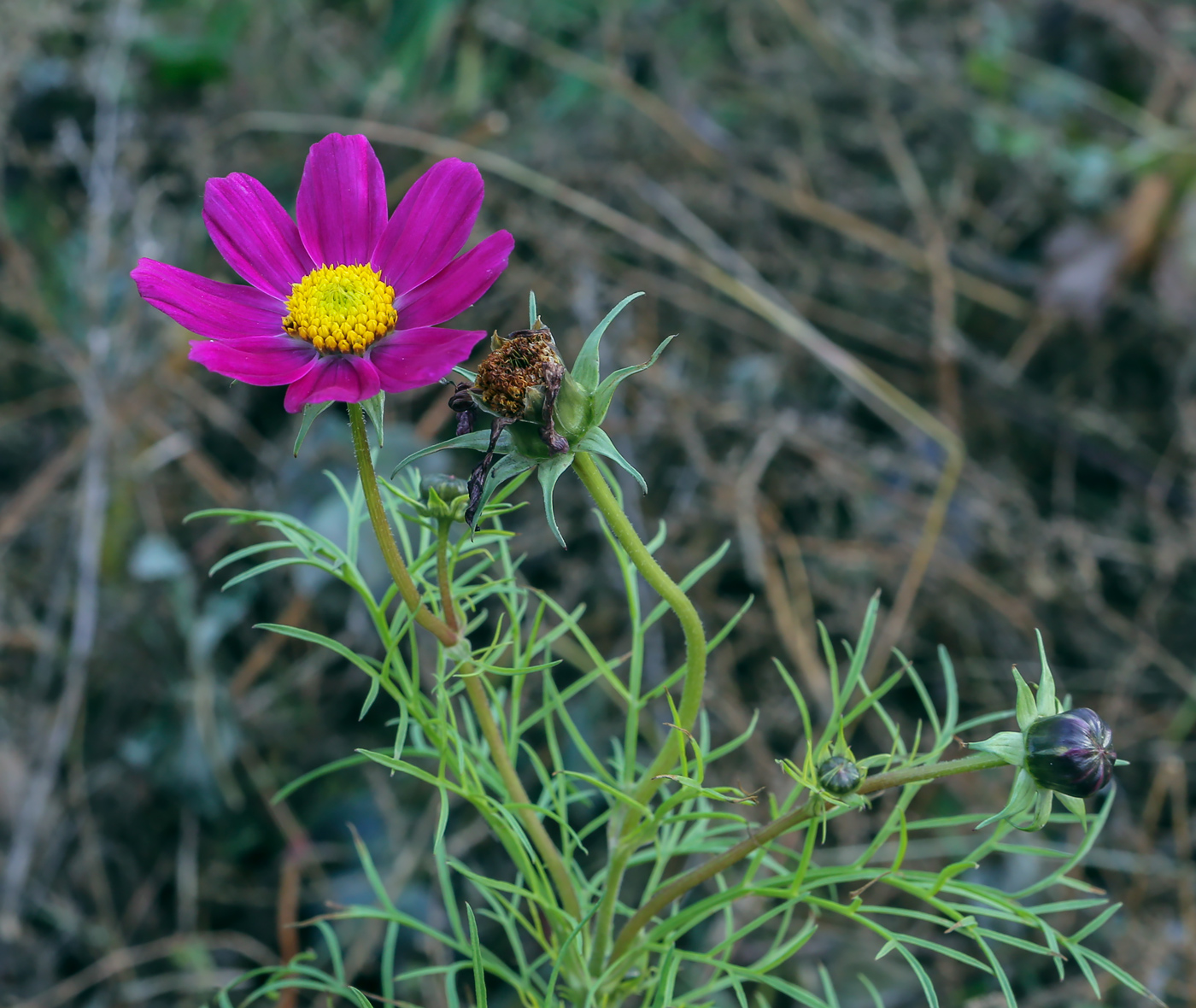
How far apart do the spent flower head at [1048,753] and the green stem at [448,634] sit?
234 millimetres

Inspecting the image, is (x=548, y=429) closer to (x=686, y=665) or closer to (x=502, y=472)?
(x=502, y=472)

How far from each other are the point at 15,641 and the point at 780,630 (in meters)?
0.87

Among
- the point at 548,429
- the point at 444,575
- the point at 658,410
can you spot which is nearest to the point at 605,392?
the point at 548,429

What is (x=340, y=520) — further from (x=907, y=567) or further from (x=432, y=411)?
(x=907, y=567)

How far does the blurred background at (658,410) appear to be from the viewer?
1.07m

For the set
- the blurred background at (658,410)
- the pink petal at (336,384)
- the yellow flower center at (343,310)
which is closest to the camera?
the pink petal at (336,384)

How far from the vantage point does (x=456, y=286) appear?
0.51 meters

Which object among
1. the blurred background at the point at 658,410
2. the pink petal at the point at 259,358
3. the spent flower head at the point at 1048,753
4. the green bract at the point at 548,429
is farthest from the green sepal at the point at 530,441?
the blurred background at the point at 658,410

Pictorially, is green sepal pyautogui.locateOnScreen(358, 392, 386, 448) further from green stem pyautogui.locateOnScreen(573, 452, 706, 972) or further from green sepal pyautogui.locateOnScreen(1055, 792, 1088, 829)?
green sepal pyautogui.locateOnScreen(1055, 792, 1088, 829)

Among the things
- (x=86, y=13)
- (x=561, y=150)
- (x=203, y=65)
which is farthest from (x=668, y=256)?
(x=86, y=13)

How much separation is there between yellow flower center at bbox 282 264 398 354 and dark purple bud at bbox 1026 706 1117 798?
37 centimetres

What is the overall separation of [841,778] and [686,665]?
0.30ft

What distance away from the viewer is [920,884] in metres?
0.57

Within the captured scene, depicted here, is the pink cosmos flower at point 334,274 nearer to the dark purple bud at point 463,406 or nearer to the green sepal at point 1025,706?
the dark purple bud at point 463,406
